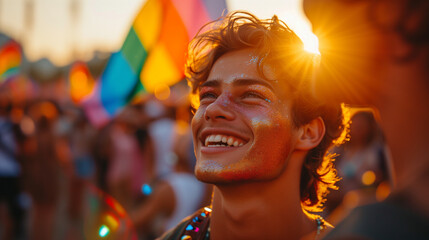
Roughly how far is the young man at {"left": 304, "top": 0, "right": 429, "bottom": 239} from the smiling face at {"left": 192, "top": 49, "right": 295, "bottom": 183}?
79cm

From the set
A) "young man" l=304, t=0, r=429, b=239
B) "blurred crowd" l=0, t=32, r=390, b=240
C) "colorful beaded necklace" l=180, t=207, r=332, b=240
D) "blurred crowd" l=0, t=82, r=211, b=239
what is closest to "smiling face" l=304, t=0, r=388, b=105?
"young man" l=304, t=0, r=429, b=239

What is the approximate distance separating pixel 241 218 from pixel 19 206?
5798 millimetres

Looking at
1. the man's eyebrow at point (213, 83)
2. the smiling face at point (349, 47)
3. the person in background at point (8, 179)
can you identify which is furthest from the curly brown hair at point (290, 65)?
the person in background at point (8, 179)

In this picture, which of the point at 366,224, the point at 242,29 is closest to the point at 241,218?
the point at 242,29

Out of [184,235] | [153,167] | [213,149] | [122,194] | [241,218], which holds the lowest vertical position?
[122,194]

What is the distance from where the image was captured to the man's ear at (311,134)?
2.01 metres

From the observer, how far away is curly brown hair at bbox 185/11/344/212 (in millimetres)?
2016

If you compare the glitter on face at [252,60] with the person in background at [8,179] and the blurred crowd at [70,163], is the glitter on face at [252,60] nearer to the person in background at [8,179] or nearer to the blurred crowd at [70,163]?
the blurred crowd at [70,163]

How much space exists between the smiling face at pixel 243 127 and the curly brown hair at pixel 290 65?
0.07 metres

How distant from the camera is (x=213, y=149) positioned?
1.91 m

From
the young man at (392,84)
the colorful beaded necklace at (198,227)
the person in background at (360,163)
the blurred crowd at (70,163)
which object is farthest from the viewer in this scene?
the blurred crowd at (70,163)

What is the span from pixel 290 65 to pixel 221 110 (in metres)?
0.43

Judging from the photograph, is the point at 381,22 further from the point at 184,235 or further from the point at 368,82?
the point at 184,235

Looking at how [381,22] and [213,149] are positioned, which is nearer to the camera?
[381,22]
